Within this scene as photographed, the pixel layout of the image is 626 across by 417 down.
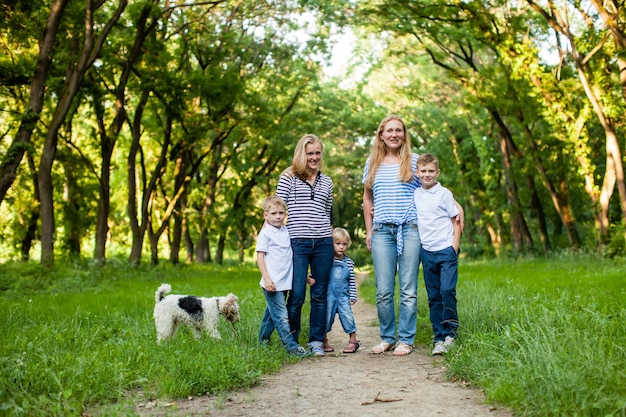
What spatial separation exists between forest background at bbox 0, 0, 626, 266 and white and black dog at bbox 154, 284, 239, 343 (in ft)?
24.9

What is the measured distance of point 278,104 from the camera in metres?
29.3

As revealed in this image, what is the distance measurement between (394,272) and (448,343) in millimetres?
947

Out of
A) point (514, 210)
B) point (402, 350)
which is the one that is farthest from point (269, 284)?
point (514, 210)

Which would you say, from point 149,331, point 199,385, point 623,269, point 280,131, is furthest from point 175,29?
point 199,385

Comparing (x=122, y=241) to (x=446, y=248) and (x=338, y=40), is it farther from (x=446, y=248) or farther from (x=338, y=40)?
(x=446, y=248)

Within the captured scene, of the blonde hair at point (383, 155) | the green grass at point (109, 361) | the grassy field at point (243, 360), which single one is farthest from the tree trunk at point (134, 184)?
the blonde hair at point (383, 155)

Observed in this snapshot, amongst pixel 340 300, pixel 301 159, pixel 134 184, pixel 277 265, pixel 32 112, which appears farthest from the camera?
pixel 134 184

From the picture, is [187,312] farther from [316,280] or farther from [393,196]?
[393,196]

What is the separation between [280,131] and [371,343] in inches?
801

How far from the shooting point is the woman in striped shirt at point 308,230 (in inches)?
281

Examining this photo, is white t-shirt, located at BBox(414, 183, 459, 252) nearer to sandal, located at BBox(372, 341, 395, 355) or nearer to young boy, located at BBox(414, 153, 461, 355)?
young boy, located at BBox(414, 153, 461, 355)

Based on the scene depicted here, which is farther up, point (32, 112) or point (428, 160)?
point (32, 112)

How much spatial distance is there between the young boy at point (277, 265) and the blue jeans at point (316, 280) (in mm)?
117

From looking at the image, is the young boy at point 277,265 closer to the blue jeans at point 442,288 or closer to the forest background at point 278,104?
the blue jeans at point 442,288
